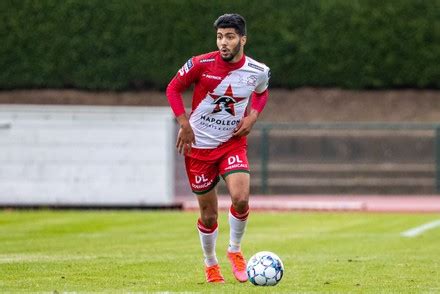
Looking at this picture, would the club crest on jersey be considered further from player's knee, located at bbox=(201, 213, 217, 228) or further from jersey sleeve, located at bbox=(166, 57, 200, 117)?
player's knee, located at bbox=(201, 213, 217, 228)

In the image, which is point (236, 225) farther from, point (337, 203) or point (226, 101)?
point (337, 203)

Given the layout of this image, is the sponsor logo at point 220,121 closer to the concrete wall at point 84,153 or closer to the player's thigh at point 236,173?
the player's thigh at point 236,173

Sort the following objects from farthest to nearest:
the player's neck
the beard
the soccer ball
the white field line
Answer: the white field line → the player's neck → the beard → the soccer ball

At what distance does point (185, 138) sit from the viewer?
39.0ft

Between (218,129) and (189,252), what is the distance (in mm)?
4529

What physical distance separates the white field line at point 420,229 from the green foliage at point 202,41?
43.6 feet

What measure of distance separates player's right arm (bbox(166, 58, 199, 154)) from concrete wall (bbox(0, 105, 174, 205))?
53.6 ft

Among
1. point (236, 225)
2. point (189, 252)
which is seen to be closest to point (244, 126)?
point (236, 225)

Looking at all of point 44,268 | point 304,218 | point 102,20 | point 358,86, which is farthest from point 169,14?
point 44,268

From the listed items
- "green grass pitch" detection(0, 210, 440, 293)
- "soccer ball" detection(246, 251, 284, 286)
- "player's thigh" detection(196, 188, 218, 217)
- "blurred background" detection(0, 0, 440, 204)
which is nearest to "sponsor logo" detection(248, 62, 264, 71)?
"player's thigh" detection(196, 188, 218, 217)

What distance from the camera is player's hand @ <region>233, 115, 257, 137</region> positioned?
1209 cm

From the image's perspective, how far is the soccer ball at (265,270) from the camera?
11.4 metres

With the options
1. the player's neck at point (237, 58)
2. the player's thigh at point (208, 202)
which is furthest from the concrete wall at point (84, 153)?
the player's neck at point (237, 58)

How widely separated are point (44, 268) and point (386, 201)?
763 inches
